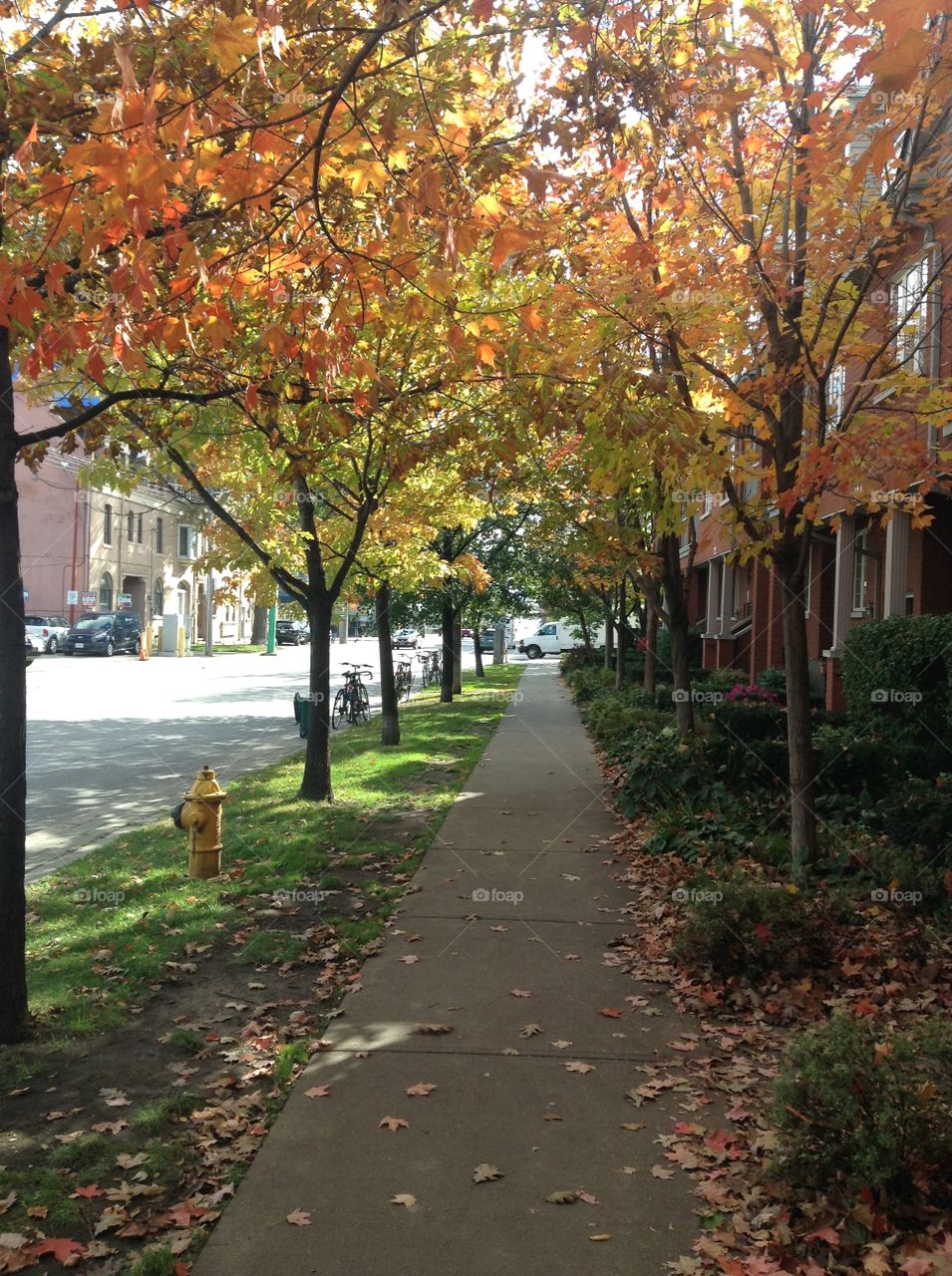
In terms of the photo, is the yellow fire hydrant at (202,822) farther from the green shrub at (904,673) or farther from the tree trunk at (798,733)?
the green shrub at (904,673)

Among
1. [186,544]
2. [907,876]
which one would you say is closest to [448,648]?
[907,876]

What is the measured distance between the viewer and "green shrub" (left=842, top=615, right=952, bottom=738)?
37.3ft

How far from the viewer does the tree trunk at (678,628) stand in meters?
12.5

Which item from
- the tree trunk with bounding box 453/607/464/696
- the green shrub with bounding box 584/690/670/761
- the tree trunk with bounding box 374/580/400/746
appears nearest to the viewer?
the green shrub with bounding box 584/690/670/761

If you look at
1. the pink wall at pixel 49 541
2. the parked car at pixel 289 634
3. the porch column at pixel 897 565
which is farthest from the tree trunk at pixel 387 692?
the parked car at pixel 289 634

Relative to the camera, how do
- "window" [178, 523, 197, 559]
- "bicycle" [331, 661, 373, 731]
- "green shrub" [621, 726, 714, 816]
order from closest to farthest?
"green shrub" [621, 726, 714, 816] → "bicycle" [331, 661, 373, 731] → "window" [178, 523, 197, 559]

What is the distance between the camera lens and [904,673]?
11.9 metres

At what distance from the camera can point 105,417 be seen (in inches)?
324

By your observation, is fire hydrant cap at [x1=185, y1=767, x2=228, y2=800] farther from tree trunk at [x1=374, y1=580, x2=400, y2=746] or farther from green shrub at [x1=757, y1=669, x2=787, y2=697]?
green shrub at [x1=757, y1=669, x2=787, y2=697]

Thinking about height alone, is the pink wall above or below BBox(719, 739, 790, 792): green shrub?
above

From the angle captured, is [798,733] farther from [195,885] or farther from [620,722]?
[620,722]

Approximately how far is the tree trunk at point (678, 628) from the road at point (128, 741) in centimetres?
581

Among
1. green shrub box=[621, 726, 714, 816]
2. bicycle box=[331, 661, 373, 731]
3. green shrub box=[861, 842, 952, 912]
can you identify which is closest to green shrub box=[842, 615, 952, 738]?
green shrub box=[621, 726, 714, 816]

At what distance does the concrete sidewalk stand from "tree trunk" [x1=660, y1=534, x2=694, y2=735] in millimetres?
4683
